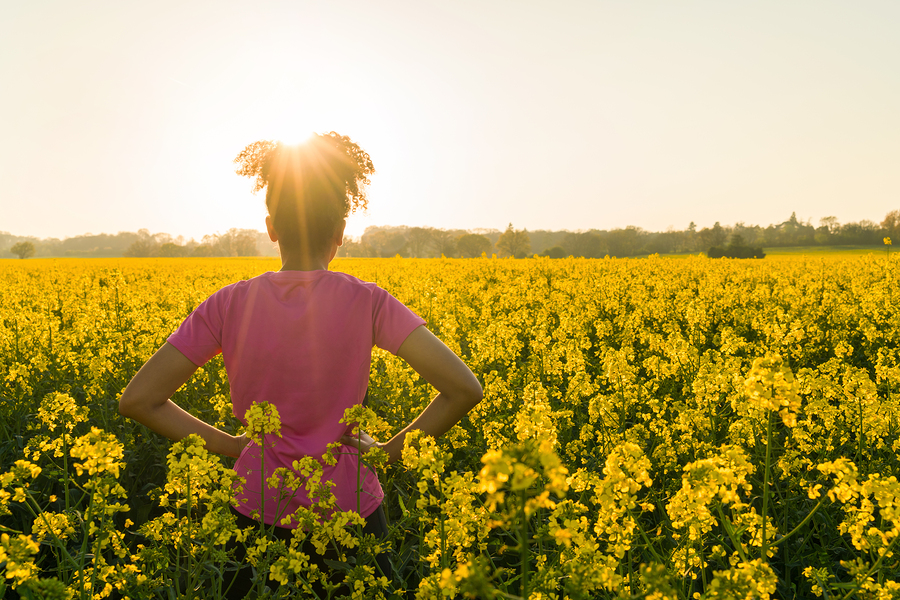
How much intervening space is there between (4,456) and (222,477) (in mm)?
3265

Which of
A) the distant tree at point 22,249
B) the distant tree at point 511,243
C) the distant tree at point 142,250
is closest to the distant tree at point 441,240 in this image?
the distant tree at point 511,243

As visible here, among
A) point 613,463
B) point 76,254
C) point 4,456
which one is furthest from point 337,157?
point 76,254

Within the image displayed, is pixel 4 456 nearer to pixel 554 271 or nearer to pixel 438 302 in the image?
pixel 438 302

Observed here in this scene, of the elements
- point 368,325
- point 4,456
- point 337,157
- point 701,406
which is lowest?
point 4,456

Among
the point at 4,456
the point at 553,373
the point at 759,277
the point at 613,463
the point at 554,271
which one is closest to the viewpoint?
the point at 613,463

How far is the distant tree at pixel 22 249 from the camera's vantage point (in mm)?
74438

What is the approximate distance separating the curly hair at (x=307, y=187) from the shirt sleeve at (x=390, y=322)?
35cm

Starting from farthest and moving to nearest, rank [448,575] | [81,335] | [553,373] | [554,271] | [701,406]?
[554,271]
[81,335]
[553,373]
[701,406]
[448,575]

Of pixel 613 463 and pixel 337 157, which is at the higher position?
pixel 337 157

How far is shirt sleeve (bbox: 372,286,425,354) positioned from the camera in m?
1.93

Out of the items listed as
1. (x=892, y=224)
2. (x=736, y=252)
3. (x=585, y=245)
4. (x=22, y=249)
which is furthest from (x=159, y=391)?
(x=22, y=249)

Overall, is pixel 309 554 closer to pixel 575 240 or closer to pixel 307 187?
pixel 307 187

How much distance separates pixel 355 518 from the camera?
148cm

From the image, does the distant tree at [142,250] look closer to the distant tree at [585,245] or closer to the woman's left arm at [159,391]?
the distant tree at [585,245]
